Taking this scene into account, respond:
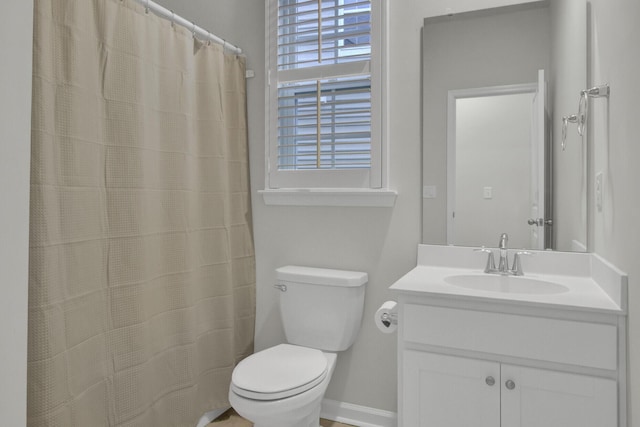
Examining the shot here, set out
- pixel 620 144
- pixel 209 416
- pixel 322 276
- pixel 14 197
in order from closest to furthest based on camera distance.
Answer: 1. pixel 14 197
2. pixel 620 144
3. pixel 322 276
4. pixel 209 416

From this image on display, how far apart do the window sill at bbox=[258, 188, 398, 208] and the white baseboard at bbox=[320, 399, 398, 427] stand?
1.04 meters

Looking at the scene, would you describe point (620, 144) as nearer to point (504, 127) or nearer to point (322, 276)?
point (504, 127)

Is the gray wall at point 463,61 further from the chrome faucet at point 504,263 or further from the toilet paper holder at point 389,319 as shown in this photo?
the toilet paper holder at point 389,319

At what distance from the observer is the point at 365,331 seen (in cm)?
223

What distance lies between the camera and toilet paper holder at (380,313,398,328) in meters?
1.75

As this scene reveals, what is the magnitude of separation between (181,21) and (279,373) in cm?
162

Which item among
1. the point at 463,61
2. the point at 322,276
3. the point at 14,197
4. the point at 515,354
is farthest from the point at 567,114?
the point at 14,197

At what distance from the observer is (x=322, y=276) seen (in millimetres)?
2121

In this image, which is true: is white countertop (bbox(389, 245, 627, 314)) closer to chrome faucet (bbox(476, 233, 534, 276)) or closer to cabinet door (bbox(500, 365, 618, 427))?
chrome faucet (bbox(476, 233, 534, 276))

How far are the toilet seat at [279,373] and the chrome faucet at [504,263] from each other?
828 mm

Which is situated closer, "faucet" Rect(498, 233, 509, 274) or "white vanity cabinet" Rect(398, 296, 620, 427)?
"white vanity cabinet" Rect(398, 296, 620, 427)

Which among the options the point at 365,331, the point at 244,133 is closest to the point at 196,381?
the point at 365,331

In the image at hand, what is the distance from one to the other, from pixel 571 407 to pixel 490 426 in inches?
10.2

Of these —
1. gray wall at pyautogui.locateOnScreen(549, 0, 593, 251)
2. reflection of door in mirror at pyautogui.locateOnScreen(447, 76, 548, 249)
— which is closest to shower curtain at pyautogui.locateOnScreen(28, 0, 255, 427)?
reflection of door in mirror at pyautogui.locateOnScreen(447, 76, 548, 249)
